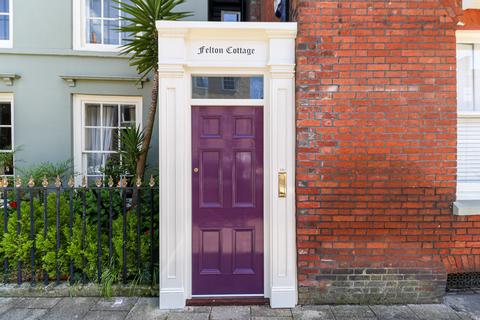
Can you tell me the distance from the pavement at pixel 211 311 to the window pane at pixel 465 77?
98.5 inches

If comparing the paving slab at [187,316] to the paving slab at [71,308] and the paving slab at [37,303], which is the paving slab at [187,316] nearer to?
the paving slab at [71,308]

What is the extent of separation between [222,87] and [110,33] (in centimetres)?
387

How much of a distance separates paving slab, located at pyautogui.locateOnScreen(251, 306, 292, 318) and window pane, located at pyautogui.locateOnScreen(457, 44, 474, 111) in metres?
3.43

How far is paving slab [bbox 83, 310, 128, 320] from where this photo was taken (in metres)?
3.31

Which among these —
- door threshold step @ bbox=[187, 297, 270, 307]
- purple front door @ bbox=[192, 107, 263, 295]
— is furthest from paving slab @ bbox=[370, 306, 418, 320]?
purple front door @ bbox=[192, 107, 263, 295]

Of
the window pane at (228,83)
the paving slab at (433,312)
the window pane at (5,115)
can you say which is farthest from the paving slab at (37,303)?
the paving slab at (433,312)

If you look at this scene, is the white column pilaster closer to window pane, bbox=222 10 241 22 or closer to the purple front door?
the purple front door

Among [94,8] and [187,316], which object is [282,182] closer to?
[187,316]

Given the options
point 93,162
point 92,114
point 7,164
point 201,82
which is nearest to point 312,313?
point 201,82

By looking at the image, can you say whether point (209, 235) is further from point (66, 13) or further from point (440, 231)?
point (66, 13)

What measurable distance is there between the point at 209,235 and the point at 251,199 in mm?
687

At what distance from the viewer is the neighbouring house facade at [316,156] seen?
354 cm

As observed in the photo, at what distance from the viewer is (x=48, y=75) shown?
593 cm

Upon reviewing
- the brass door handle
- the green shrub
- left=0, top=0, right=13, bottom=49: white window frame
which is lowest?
the green shrub
